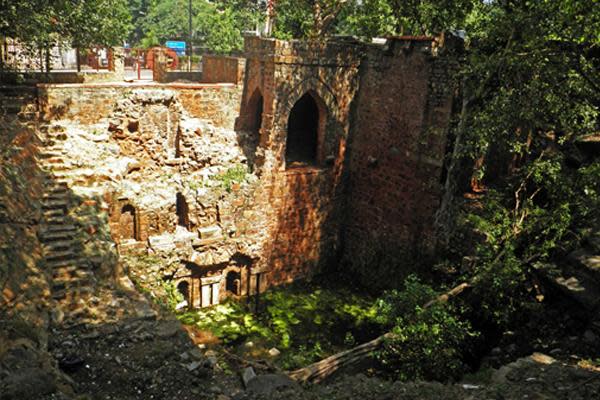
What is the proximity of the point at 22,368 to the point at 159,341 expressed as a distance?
2258 mm

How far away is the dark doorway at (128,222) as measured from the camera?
13.0m

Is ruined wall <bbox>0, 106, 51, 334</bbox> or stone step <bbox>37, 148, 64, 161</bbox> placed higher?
stone step <bbox>37, 148, 64, 161</bbox>

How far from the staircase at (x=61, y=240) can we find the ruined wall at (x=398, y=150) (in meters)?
8.03

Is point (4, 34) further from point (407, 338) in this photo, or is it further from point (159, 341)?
point (407, 338)

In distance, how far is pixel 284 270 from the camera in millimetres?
15664

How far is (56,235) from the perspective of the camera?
9797 mm

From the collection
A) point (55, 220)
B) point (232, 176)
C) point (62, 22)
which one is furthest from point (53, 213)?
point (232, 176)

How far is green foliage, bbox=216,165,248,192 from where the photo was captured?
14.2 meters

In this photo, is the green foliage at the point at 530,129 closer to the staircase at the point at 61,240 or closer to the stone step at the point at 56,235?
the staircase at the point at 61,240

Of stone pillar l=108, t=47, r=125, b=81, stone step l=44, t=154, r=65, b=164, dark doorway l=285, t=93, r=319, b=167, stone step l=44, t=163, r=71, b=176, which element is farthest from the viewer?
dark doorway l=285, t=93, r=319, b=167

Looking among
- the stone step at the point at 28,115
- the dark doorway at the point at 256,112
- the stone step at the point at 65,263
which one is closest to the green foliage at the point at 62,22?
the stone step at the point at 28,115

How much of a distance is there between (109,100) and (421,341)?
941cm

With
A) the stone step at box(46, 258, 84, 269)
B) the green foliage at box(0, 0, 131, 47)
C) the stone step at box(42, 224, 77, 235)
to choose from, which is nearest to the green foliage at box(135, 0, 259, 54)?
the green foliage at box(0, 0, 131, 47)

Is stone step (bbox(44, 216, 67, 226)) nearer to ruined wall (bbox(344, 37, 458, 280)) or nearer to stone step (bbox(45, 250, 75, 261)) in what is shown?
stone step (bbox(45, 250, 75, 261))
